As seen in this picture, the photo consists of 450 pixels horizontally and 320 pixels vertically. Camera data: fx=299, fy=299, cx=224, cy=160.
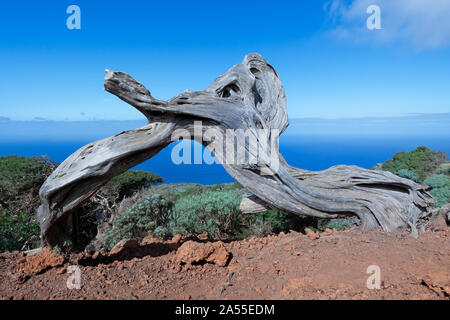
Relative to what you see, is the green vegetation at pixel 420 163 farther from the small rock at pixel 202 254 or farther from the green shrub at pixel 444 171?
the small rock at pixel 202 254

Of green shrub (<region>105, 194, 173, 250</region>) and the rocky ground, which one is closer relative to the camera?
the rocky ground

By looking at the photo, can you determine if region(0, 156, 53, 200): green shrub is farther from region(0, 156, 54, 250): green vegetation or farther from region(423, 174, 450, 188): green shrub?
region(423, 174, 450, 188): green shrub

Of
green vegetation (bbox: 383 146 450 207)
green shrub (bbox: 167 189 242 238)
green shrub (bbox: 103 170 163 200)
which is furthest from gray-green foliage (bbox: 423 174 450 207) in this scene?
green shrub (bbox: 103 170 163 200)

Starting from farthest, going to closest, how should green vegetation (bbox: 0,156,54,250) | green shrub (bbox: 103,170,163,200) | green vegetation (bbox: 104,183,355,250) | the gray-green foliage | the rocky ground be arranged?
green shrub (bbox: 103,170,163,200), the gray-green foliage, green vegetation (bbox: 0,156,54,250), green vegetation (bbox: 104,183,355,250), the rocky ground

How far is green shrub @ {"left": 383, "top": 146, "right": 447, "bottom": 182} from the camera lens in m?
15.4

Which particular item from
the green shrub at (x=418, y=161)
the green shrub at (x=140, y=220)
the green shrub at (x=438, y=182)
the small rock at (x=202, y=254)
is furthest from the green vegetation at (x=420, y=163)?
the small rock at (x=202, y=254)

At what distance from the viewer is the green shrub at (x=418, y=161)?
15445mm

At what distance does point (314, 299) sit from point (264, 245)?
5.73 feet

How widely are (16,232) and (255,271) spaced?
498 centimetres

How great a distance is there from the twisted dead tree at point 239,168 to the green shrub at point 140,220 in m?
2.06

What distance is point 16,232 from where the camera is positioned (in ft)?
19.1

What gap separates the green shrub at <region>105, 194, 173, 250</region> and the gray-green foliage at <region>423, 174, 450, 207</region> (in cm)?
792

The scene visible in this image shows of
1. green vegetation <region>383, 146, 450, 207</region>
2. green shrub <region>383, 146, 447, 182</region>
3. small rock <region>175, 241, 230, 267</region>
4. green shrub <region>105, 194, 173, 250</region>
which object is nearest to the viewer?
small rock <region>175, 241, 230, 267</region>
